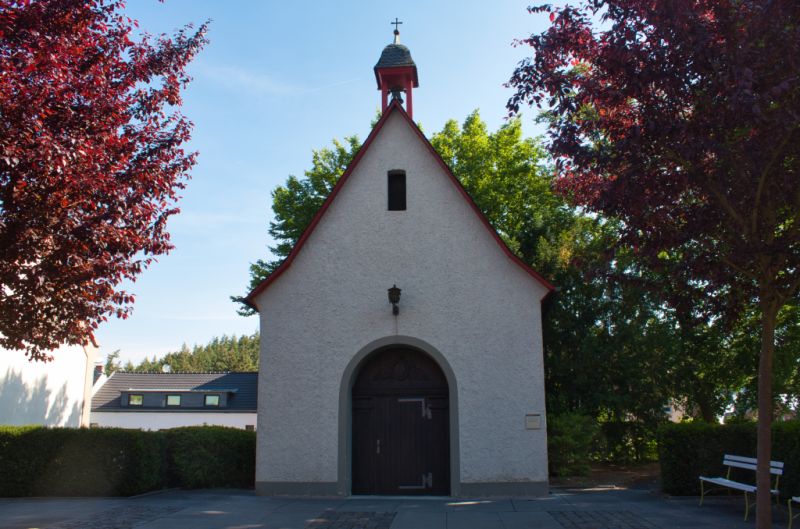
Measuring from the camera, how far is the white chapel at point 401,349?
45.2 feet

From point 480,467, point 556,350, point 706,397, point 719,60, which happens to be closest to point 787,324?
point 706,397

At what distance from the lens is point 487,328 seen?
1417 cm

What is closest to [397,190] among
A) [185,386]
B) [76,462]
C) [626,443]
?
[76,462]

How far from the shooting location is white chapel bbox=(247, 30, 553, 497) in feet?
45.2

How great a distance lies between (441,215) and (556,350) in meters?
7.10

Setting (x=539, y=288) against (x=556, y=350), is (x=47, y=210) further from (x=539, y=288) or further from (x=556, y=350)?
(x=556, y=350)

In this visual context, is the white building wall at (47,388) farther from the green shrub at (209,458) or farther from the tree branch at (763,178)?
the tree branch at (763,178)

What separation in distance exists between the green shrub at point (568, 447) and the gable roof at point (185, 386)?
3122 centimetres

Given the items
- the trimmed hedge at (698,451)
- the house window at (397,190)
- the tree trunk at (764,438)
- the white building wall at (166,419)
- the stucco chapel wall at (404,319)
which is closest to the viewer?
the tree trunk at (764,438)

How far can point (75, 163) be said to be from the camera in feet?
28.7

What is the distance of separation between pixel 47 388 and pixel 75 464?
8.34 meters

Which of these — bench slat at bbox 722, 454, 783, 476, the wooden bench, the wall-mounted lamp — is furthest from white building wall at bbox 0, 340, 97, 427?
bench slat at bbox 722, 454, 783, 476

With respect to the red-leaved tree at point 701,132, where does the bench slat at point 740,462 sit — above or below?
below

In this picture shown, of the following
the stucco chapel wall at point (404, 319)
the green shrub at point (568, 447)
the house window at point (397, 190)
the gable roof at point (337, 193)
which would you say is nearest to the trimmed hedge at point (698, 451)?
the stucco chapel wall at point (404, 319)
